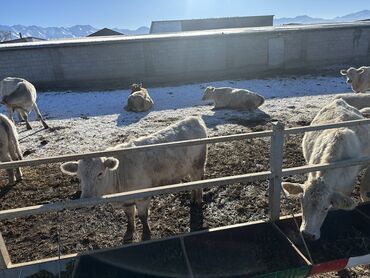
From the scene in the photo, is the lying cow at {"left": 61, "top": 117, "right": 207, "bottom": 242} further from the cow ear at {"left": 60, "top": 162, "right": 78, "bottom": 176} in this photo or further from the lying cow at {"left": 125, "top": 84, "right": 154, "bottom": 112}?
the lying cow at {"left": 125, "top": 84, "right": 154, "bottom": 112}

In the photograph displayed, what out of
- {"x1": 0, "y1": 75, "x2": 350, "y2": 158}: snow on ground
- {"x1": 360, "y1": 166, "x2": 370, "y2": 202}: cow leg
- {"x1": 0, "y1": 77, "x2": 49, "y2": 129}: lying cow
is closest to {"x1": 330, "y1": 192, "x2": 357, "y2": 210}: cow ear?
{"x1": 360, "y1": 166, "x2": 370, "y2": 202}: cow leg

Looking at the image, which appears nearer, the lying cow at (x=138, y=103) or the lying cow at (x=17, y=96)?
the lying cow at (x=17, y=96)

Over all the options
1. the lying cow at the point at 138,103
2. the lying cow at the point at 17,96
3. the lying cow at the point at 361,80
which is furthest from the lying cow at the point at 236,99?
the lying cow at the point at 17,96

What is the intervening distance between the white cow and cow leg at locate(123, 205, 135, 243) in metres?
2.42

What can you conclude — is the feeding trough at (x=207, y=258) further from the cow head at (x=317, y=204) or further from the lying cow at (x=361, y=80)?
the lying cow at (x=361, y=80)

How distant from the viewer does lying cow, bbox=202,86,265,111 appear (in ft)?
42.4

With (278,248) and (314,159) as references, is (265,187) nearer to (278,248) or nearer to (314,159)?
(314,159)

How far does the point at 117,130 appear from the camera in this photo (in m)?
11.2

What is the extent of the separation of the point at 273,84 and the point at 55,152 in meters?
13.0

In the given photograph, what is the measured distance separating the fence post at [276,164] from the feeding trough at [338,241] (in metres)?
0.28

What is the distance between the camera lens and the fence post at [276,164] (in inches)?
148

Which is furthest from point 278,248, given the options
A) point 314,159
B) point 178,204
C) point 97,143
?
point 97,143

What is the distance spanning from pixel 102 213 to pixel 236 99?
8711 mm

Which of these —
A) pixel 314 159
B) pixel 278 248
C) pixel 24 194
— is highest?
pixel 314 159
